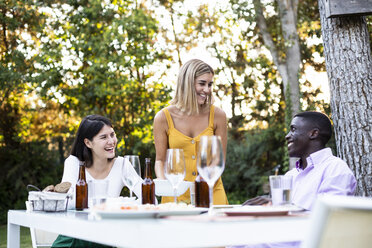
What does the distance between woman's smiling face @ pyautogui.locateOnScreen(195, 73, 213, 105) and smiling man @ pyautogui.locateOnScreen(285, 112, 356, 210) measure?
0.69m

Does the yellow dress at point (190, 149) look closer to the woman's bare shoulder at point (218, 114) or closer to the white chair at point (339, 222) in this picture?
the woman's bare shoulder at point (218, 114)

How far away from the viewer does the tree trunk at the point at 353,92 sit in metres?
4.07

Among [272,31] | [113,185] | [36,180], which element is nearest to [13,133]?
[36,180]

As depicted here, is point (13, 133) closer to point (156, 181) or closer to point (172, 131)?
point (172, 131)

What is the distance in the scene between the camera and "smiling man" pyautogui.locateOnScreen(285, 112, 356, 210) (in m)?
2.52

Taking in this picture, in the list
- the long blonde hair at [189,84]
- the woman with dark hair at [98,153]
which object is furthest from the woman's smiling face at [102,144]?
the long blonde hair at [189,84]

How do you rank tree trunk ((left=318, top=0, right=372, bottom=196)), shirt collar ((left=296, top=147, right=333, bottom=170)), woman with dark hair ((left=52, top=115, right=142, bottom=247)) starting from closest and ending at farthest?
shirt collar ((left=296, top=147, right=333, bottom=170)) → woman with dark hair ((left=52, top=115, right=142, bottom=247)) → tree trunk ((left=318, top=0, right=372, bottom=196))

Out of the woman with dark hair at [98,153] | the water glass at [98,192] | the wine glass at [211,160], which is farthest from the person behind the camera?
the woman with dark hair at [98,153]

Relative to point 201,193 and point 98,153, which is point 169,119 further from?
point 201,193

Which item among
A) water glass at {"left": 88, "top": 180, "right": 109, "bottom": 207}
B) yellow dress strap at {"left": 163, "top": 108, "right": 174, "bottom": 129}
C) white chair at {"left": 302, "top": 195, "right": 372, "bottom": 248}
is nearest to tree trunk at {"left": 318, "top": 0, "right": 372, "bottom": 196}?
yellow dress strap at {"left": 163, "top": 108, "right": 174, "bottom": 129}

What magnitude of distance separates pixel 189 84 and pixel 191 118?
249 mm

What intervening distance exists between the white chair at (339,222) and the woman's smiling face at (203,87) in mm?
2083

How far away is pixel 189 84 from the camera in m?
3.42

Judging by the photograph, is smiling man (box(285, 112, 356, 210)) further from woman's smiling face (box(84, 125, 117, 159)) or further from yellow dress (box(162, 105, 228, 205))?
woman's smiling face (box(84, 125, 117, 159))
